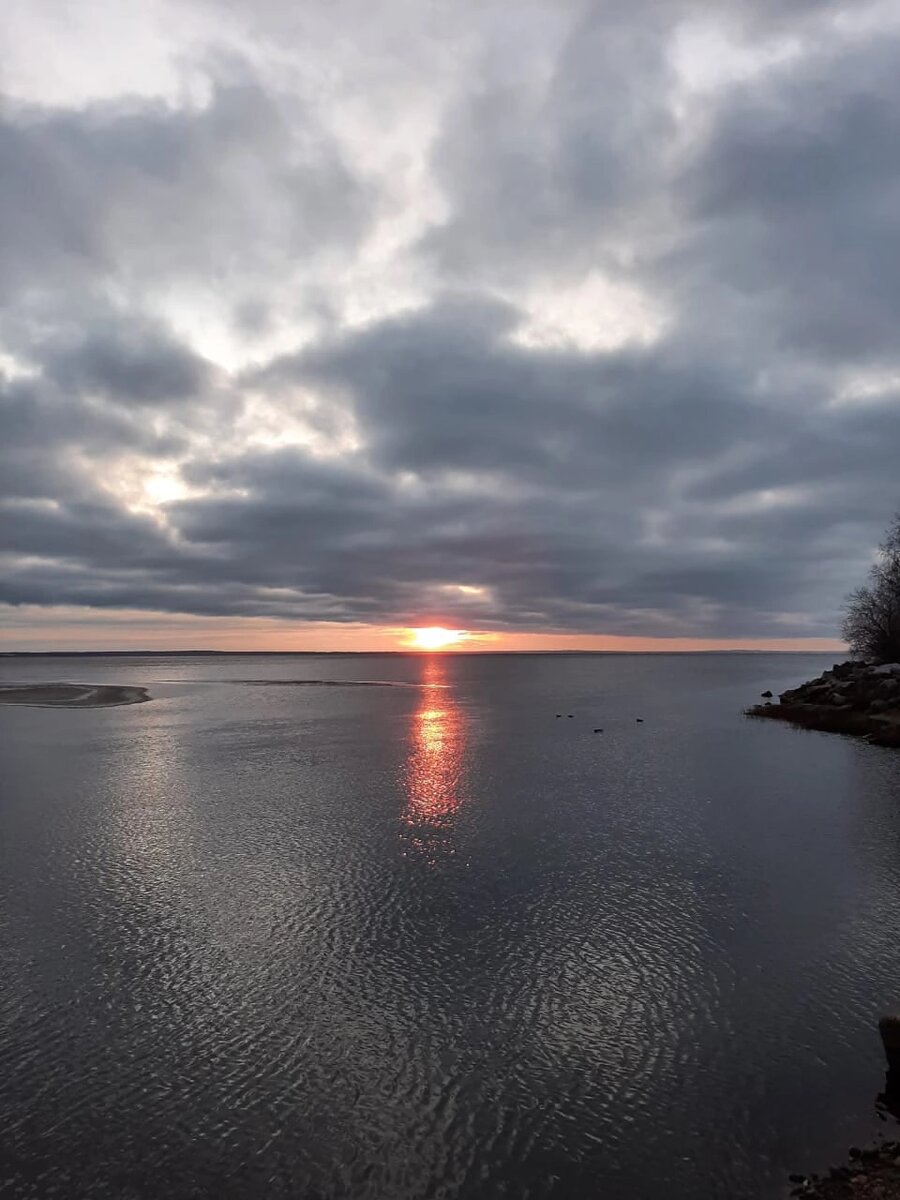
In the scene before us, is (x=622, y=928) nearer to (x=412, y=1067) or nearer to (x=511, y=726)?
(x=412, y=1067)

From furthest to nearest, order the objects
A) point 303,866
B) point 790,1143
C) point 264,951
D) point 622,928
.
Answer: point 303,866 → point 622,928 → point 264,951 → point 790,1143

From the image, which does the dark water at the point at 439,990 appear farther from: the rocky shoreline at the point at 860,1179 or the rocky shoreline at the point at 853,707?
the rocky shoreline at the point at 853,707

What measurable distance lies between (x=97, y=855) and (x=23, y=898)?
3601 mm

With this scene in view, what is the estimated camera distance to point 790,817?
2638 cm

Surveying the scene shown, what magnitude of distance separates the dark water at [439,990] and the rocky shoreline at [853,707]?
2102cm

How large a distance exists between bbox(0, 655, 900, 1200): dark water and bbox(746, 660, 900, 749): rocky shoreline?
69.0 feet

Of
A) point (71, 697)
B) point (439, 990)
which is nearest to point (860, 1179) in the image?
point (439, 990)

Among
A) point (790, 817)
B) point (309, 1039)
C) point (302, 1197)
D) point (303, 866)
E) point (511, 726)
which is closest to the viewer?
point (302, 1197)

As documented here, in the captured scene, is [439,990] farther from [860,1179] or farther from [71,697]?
[71,697]

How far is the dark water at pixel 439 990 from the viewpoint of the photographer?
8.87m

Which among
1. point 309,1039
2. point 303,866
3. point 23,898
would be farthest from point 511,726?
point 309,1039

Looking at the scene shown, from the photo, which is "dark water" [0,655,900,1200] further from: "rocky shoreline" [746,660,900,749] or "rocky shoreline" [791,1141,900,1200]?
"rocky shoreline" [746,660,900,749]

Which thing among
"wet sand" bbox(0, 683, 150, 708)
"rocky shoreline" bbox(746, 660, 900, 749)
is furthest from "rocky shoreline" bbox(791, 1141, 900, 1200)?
"wet sand" bbox(0, 683, 150, 708)

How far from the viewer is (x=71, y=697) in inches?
3553
